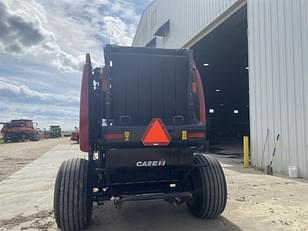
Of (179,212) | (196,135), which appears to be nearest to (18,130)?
(179,212)

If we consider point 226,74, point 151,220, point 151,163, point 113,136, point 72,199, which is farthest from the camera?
point 226,74

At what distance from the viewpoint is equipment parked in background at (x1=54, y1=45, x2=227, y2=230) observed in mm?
4410

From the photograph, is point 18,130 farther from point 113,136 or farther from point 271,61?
point 113,136

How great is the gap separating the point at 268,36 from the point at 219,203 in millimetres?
7479

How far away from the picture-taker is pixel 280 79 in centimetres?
1020

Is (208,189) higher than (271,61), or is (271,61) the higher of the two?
(271,61)

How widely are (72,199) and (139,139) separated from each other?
1215 mm

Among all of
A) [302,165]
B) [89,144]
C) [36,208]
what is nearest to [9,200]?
[36,208]

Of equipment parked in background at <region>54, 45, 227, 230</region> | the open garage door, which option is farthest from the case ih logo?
the open garage door

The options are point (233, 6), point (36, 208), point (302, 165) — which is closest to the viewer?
point (36, 208)

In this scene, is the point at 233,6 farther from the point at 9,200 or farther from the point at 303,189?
the point at 9,200

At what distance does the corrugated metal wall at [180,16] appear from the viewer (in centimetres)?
1412

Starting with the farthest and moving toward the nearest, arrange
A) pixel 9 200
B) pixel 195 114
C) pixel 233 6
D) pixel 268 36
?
pixel 233 6
pixel 268 36
pixel 9 200
pixel 195 114

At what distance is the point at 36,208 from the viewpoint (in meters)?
6.27
